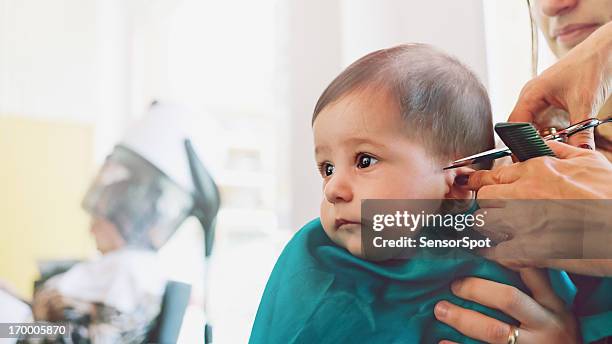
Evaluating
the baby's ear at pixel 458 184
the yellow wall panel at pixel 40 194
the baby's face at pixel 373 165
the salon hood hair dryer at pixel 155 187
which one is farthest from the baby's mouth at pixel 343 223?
the yellow wall panel at pixel 40 194

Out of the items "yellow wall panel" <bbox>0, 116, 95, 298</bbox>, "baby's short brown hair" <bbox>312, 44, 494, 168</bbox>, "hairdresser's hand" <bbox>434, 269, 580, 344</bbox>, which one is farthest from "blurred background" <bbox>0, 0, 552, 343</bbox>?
"hairdresser's hand" <bbox>434, 269, 580, 344</bbox>

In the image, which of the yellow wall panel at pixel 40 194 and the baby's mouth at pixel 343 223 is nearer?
the baby's mouth at pixel 343 223

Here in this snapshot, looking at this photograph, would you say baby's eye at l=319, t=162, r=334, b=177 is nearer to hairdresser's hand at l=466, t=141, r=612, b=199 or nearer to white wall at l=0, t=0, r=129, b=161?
hairdresser's hand at l=466, t=141, r=612, b=199

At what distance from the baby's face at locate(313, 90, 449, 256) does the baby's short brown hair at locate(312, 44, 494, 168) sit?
2cm

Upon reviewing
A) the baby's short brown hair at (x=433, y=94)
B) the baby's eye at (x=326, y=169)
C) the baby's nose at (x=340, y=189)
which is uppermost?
the baby's short brown hair at (x=433, y=94)

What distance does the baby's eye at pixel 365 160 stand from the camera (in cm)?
91

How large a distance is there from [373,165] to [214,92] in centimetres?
40

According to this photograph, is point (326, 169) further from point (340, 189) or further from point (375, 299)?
point (375, 299)

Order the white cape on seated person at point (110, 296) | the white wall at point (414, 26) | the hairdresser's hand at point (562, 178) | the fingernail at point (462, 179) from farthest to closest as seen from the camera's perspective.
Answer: the white wall at point (414, 26), the white cape on seated person at point (110, 296), the fingernail at point (462, 179), the hairdresser's hand at point (562, 178)

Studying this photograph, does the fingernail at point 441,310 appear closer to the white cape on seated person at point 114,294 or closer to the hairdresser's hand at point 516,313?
the hairdresser's hand at point 516,313

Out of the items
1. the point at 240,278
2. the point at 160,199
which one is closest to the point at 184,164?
the point at 160,199

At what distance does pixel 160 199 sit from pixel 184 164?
7 cm

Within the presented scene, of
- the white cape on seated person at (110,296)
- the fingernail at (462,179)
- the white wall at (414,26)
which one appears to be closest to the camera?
the fingernail at (462,179)

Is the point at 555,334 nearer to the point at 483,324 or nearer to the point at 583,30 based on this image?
the point at 483,324
